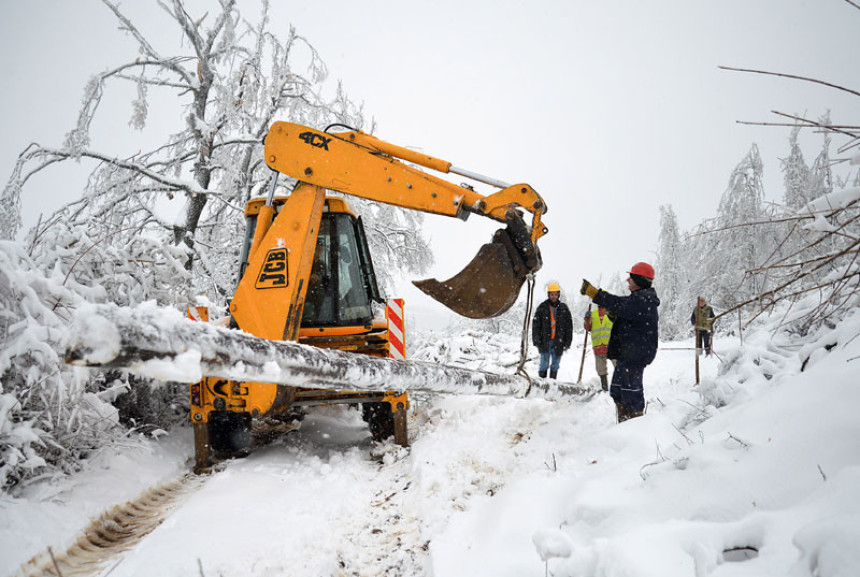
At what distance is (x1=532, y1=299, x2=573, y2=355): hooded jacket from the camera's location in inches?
292

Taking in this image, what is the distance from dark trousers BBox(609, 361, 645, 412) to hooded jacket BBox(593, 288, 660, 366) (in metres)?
0.07

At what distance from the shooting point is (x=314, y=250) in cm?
443

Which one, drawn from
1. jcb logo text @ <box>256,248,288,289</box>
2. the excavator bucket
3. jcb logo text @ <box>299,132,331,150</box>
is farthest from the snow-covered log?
jcb logo text @ <box>299,132,331,150</box>

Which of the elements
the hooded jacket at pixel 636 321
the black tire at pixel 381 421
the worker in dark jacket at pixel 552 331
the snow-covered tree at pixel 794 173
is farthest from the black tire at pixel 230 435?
the snow-covered tree at pixel 794 173

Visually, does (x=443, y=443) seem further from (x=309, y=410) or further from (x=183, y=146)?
(x=183, y=146)

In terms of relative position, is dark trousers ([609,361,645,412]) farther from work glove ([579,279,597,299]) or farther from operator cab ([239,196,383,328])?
operator cab ([239,196,383,328])

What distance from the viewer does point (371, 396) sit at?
468cm

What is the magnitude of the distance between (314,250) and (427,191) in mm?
1301

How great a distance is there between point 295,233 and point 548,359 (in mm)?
5097

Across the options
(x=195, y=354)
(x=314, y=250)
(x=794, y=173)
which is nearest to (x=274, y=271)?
(x=314, y=250)

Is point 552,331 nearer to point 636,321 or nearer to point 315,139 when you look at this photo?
point 636,321

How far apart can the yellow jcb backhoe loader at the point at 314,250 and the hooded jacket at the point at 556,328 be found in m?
3.54

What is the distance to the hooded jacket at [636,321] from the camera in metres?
4.30

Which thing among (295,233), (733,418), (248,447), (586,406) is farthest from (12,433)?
(586,406)
